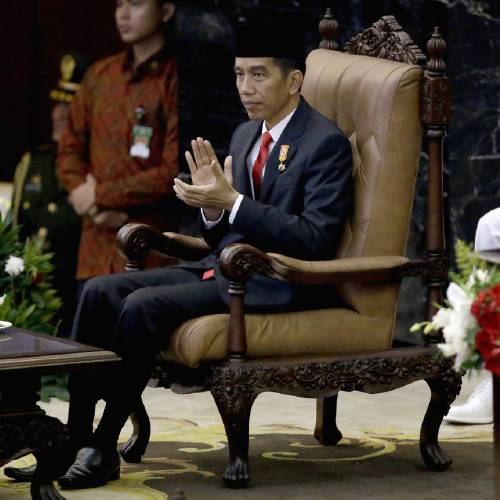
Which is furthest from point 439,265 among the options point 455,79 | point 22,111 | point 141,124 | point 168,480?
point 22,111

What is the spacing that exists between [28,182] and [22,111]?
1.69 meters

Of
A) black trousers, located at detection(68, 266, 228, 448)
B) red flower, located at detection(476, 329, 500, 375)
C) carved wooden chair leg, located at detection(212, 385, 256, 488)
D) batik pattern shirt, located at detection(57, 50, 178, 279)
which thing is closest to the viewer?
red flower, located at detection(476, 329, 500, 375)

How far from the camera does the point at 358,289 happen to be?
560cm

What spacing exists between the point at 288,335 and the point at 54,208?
3.43 meters

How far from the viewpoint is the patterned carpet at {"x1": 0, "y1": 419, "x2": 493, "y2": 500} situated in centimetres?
524

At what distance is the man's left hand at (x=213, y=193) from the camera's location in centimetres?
539

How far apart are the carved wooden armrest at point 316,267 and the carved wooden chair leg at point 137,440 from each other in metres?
0.85

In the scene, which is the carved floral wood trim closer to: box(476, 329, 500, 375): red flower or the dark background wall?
box(476, 329, 500, 375): red flower

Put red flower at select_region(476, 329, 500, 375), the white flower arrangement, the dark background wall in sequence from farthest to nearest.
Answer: the dark background wall < the white flower arrangement < red flower at select_region(476, 329, 500, 375)

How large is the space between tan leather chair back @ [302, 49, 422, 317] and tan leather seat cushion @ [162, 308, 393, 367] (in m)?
0.07

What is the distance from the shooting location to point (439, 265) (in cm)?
570

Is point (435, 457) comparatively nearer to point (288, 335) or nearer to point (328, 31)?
point (288, 335)

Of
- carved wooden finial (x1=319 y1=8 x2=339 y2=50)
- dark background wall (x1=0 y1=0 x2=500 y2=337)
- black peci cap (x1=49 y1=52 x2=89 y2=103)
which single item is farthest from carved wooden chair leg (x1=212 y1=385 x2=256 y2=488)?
black peci cap (x1=49 y1=52 x2=89 y2=103)

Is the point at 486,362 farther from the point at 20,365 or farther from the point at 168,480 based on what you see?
the point at 168,480
